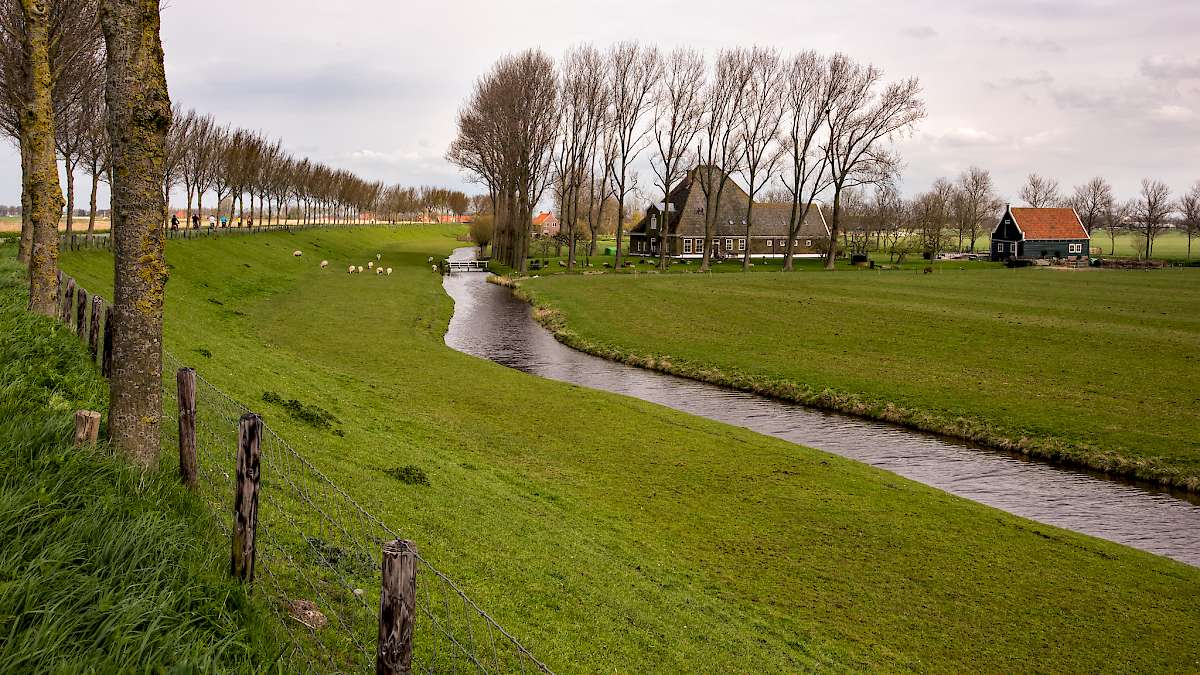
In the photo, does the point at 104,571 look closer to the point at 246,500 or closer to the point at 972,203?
the point at 246,500

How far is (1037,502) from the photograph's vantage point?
2116 centimetres

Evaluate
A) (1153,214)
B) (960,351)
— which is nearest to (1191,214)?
(1153,214)

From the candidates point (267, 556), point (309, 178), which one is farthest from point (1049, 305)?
point (309, 178)

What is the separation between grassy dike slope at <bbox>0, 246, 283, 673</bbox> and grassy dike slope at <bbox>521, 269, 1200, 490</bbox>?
2634cm

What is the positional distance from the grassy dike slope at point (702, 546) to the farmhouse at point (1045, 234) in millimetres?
109445

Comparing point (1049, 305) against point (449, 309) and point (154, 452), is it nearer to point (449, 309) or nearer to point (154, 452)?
point (449, 309)

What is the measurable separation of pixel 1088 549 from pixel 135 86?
20.2m

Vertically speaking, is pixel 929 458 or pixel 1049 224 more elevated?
pixel 1049 224

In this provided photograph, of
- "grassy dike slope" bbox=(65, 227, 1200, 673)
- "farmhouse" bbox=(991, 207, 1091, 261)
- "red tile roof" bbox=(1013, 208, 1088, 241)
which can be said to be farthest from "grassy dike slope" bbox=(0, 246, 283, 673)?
"red tile roof" bbox=(1013, 208, 1088, 241)

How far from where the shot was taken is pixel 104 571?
260 inches

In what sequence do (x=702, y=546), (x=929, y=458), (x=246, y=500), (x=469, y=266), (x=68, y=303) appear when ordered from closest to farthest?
(x=246, y=500), (x=702, y=546), (x=68, y=303), (x=929, y=458), (x=469, y=266)

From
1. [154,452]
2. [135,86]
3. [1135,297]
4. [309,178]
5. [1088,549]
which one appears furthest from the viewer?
[309,178]

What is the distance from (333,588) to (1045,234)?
5104 inches

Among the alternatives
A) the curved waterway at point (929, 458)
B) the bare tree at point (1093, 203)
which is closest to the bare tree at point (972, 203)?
the bare tree at point (1093, 203)
